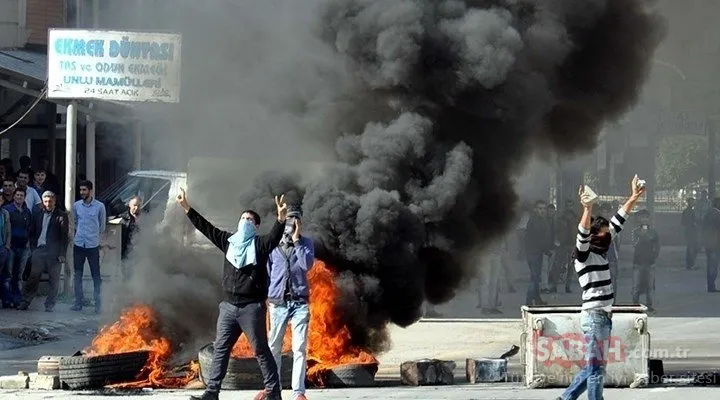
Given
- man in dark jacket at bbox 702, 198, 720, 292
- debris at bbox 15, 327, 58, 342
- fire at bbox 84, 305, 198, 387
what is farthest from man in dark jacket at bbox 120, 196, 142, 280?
man in dark jacket at bbox 702, 198, 720, 292

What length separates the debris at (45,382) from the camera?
10930 mm

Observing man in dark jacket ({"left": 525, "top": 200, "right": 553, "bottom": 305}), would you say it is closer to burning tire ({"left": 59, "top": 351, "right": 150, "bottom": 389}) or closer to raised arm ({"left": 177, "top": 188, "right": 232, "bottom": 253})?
burning tire ({"left": 59, "top": 351, "right": 150, "bottom": 389})

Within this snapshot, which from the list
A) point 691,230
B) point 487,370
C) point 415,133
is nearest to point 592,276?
point 487,370

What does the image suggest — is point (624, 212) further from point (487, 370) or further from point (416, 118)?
point (416, 118)

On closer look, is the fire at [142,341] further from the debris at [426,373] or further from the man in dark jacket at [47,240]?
the man in dark jacket at [47,240]

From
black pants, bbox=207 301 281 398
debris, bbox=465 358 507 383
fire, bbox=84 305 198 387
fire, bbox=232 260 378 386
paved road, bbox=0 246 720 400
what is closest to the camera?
black pants, bbox=207 301 281 398

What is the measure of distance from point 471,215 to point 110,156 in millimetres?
14436

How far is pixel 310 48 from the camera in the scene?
14.0 metres

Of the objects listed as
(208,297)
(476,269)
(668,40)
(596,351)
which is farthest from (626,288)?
(596,351)

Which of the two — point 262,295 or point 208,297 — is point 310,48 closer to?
point 208,297

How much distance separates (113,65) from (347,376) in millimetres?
7007

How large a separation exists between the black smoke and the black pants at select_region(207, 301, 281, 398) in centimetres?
Answer: 215

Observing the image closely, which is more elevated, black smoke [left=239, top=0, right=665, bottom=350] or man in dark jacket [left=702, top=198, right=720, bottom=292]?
black smoke [left=239, top=0, right=665, bottom=350]

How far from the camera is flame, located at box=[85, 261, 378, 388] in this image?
11.4 m
